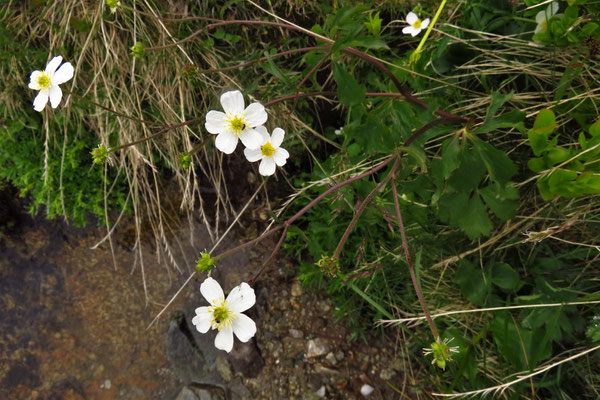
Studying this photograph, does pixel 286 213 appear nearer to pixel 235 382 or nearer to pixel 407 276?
pixel 407 276

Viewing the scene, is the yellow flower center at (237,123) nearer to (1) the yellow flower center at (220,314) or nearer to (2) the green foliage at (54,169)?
(1) the yellow flower center at (220,314)

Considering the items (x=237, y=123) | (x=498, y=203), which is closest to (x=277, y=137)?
(x=237, y=123)

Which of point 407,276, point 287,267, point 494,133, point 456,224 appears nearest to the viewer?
point 456,224

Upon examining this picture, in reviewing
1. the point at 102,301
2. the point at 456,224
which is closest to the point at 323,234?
the point at 456,224

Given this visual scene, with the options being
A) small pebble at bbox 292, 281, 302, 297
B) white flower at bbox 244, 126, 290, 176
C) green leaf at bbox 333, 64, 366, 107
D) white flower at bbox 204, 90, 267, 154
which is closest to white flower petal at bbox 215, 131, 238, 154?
white flower at bbox 204, 90, 267, 154

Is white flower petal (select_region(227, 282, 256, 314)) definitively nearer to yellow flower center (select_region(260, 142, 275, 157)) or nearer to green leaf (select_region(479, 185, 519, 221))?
yellow flower center (select_region(260, 142, 275, 157))

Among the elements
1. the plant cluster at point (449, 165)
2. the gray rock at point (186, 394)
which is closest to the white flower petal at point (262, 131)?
the plant cluster at point (449, 165)
